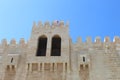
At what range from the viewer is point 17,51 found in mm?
15664

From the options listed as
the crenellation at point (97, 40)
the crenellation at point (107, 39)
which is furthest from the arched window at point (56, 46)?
the crenellation at point (107, 39)

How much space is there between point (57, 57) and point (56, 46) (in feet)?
4.36

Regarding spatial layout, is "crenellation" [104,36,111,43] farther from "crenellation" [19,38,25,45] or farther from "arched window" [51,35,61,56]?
"crenellation" [19,38,25,45]

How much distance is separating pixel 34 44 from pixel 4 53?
1.80 meters

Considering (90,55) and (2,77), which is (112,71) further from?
(2,77)

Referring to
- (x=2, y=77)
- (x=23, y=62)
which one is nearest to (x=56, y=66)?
(x=23, y=62)

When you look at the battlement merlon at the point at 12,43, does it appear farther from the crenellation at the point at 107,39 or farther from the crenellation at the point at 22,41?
the crenellation at the point at 107,39

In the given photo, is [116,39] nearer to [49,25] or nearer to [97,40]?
[97,40]

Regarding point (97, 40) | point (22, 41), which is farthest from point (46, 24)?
point (97, 40)

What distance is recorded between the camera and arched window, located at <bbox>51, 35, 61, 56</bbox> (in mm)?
15648

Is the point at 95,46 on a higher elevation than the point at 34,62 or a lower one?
higher

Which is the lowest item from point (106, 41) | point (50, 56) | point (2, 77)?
point (2, 77)

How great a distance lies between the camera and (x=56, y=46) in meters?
16.0

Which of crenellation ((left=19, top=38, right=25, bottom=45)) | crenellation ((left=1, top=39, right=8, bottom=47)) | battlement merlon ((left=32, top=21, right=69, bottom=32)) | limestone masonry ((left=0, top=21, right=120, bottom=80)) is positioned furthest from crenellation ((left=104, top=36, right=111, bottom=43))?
crenellation ((left=1, top=39, right=8, bottom=47))
